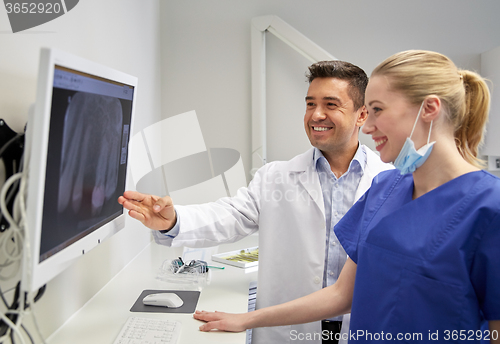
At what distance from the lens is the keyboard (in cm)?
113

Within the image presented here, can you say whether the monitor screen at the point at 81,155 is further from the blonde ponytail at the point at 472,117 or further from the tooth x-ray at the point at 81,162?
the blonde ponytail at the point at 472,117

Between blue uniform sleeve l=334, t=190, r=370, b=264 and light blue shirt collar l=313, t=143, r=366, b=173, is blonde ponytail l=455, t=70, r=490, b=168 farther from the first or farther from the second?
light blue shirt collar l=313, t=143, r=366, b=173

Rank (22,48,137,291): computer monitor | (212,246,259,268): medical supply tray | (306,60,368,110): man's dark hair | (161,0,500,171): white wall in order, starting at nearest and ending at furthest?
1. (22,48,137,291): computer monitor
2. (306,60,368,110): man's dark hair
3. (212,246,259,268): medical supply tray
4. (161,0,500,171): white wall

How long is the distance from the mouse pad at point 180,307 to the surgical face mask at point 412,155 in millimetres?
860

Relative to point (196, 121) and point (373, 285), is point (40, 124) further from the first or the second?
point (196, 121)

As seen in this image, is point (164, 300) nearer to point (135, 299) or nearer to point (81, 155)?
point (135, 299)

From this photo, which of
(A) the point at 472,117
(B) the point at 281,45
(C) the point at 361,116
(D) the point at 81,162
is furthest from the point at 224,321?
(B) the point at 281,45

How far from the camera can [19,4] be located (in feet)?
3.24

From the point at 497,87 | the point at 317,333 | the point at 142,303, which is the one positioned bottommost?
the point at 317,333

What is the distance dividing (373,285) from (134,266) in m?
1.26

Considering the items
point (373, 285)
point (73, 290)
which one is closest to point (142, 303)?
point (73, 290)

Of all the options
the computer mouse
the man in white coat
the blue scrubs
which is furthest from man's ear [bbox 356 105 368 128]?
the computer mouse

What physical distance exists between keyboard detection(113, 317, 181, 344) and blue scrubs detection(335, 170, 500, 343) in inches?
20.8

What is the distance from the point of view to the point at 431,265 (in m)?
0.92
